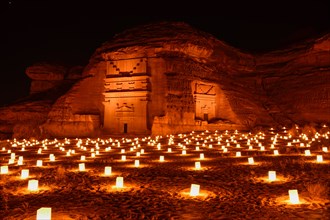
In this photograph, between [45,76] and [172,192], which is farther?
[45,76]

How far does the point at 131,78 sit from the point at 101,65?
3927 millimetres

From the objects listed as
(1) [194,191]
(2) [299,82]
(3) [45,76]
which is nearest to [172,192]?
(1) [194,191]

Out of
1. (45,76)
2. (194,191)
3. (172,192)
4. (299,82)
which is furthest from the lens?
(45,76)

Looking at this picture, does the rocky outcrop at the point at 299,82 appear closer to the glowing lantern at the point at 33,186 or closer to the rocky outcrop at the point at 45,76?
the rocky outcrop at the point at 45,76

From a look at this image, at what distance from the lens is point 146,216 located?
556cm

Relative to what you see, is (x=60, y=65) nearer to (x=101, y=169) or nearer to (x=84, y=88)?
(x=84, y=88)

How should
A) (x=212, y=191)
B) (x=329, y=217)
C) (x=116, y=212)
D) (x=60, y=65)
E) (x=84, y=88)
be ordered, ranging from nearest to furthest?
1. (x=329, y=217)
2. (x=116, y=212)
3. (x=212, y=191)
4. (x=84, y=88)
5. (x=60, y=65)

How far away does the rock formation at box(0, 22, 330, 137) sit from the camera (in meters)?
29.0

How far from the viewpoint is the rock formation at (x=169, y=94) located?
29047mm

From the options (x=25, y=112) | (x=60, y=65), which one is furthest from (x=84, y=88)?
(x=60, y=65)

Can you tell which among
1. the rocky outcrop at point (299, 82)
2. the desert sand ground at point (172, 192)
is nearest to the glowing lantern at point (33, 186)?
the desert sand ground at point (172, 192)

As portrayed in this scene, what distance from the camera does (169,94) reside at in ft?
93.2

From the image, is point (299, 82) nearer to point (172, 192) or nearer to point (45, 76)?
point (45, 76)

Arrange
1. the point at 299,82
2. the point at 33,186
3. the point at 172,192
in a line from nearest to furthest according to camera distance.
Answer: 1. the point at 172,192
2. the point at 33,186
3. the point at 299,82
